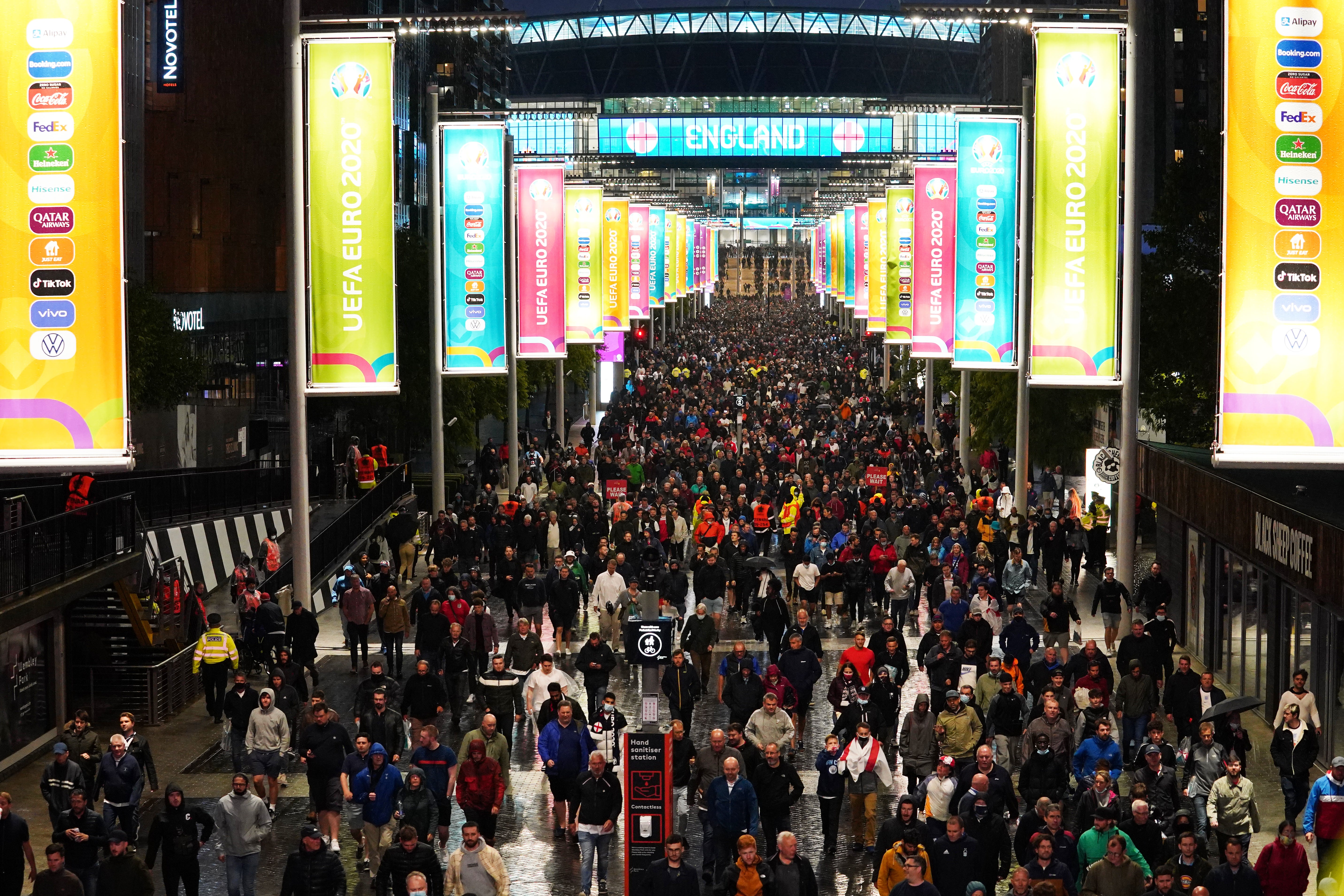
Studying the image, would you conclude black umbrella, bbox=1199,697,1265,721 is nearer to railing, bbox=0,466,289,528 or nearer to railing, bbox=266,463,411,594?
railing, bbox=266,463,411,594

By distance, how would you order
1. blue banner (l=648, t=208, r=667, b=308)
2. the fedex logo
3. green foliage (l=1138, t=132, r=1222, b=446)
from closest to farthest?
the fedex logo < green foliage (l=1138, t=132, r=1222, b=446) < blue banner (l=648, t=208, r=667, b=308)

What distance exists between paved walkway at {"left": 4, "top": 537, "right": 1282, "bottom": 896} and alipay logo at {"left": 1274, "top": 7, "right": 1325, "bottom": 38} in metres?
6.70

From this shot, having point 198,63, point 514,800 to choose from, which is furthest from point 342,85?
point 198,63

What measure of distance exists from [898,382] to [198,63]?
24.8m

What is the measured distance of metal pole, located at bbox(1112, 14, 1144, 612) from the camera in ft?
78.5

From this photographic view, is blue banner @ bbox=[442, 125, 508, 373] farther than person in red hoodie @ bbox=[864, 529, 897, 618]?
Yes

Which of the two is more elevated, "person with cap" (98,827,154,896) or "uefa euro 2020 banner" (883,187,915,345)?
"uefa euro 2020 banner" (883,187,915,345)

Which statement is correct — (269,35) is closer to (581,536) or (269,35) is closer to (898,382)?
(898,382)

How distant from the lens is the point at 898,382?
6400cm

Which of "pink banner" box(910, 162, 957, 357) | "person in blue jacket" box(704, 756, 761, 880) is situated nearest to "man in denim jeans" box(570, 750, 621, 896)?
"person in blue jacket" box(704, 756, 761, 880)

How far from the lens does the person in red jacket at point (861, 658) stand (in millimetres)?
18844

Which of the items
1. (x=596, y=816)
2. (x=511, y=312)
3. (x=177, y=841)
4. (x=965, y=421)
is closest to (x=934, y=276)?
(x=965, y=421)

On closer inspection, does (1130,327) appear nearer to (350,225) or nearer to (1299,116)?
(350,225)

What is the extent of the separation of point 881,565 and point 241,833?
1468cm
